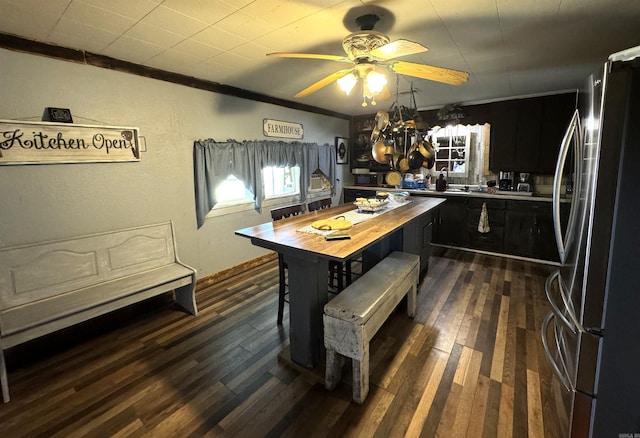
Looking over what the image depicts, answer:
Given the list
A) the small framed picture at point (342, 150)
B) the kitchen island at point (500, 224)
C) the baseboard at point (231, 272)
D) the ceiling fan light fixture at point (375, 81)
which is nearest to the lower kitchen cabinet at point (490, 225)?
the kitchen island at point (500, 224)

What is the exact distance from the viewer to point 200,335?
2445 mm

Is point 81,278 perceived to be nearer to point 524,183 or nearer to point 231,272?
point 231,272

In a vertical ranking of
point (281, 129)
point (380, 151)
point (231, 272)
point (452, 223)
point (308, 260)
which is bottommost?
point (231, 272)

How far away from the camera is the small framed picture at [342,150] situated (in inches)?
216

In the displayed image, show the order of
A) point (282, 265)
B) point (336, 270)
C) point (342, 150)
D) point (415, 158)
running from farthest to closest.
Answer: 1. point (342, 150)
2. point (336, 270)
3. point (415, 158)
4. point (282, 265)

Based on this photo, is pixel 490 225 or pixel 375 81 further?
pixel 490 225

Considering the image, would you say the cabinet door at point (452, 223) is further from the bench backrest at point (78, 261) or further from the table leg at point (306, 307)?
the bench backrest at point (78, 261)

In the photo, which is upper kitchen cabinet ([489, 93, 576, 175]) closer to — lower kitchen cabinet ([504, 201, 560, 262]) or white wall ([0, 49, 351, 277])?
lower kitchen cabinet ([504, 201, 560, 262])

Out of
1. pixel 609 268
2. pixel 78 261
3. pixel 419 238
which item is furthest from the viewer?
pixel 419 238

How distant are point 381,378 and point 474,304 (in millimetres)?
1501

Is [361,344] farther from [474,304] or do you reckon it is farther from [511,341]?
[474,304]

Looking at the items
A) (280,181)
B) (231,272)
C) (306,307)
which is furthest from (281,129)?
(306,307)

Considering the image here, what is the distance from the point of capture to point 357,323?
169 centimetres

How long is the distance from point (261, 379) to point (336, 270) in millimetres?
1348
